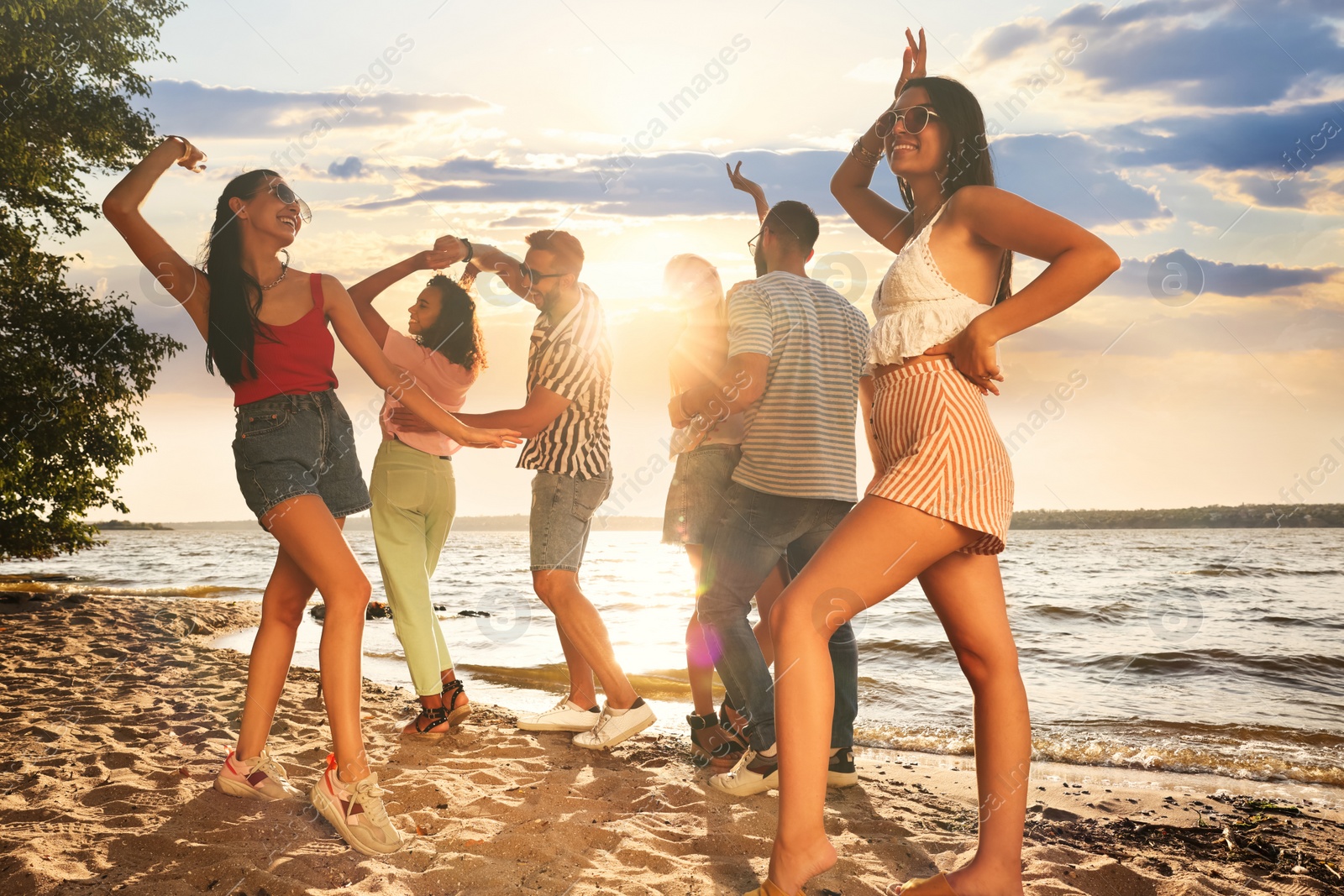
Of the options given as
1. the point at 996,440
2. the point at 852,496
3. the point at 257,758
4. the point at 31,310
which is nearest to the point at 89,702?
the point at 257,758

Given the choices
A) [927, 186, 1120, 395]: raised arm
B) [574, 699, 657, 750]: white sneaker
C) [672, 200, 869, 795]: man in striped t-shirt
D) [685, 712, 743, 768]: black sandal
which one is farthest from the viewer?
[574, 699, 657, 750]: white sneaker

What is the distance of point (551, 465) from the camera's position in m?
4.13

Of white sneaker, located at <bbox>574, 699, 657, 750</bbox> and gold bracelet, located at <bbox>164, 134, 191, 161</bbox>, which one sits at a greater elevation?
gold bracelet, located at <bbox>164, 134, 191, 161</bbox>

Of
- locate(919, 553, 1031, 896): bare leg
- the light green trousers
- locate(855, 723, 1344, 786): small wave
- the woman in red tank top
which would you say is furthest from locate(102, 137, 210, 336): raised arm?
locate(855, 723, 1344, 786): small wave

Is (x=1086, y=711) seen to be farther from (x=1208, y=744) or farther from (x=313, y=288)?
(x=313, y=288)

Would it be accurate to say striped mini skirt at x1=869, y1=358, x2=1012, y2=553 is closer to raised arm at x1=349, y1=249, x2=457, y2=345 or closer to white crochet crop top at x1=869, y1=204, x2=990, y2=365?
white crochet crop top at x1=869, y1=204, x2=990, y2=365

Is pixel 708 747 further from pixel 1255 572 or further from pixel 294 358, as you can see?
pixel 1255 572

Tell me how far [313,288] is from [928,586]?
2340mm

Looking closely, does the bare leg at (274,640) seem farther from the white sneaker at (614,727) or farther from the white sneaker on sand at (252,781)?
the white sneaker at (614,727)

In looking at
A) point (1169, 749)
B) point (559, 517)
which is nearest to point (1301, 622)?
point (1169, 749)

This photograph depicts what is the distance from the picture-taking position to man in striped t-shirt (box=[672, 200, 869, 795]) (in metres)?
3.49

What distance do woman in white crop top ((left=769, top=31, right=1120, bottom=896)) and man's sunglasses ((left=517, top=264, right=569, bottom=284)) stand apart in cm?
226

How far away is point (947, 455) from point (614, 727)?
2.72m

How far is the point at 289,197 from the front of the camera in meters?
3.15
